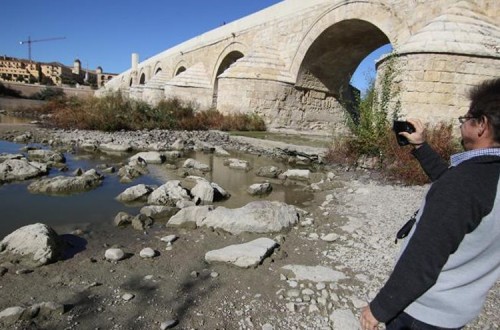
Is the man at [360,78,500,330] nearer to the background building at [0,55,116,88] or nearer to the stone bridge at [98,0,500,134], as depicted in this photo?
the stone bridge at [98,0,500,134]

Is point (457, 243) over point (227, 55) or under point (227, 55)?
under

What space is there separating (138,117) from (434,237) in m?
13.4

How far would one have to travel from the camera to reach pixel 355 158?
7.11m

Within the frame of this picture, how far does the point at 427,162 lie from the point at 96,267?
2559 millimetres

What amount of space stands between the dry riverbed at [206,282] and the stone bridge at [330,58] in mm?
5154

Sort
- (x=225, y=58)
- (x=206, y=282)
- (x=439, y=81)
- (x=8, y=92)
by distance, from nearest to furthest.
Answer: (x=206, y=282) < (x=439, y=81) < (x=225, y=58) < (x=8, y=92)

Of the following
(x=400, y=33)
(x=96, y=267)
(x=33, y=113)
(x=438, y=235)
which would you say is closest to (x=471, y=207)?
(x=438, y=235)

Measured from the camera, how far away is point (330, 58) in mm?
14344

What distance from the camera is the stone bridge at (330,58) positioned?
24.2ft

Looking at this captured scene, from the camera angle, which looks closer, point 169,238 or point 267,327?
point 267,327

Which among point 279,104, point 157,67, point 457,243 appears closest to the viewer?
point 457,243

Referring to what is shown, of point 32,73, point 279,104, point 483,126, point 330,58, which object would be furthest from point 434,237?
point 32,73

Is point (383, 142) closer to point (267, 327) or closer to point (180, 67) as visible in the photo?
point (267, 327)

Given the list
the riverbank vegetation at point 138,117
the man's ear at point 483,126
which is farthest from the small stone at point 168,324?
the riverbank vegetation at point 138,117
